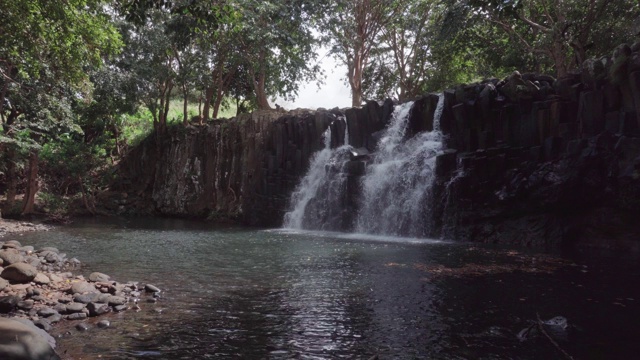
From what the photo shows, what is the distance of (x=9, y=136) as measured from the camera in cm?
2250

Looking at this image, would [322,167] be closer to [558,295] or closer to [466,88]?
[466,88]

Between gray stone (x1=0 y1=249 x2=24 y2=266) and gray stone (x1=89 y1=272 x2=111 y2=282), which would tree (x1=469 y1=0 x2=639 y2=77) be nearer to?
gray stone (x1=89 y1=272 x2=111 y2=282)

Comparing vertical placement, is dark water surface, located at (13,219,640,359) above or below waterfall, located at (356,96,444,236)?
below

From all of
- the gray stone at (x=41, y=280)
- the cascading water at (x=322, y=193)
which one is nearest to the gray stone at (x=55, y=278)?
the gray stone at (x=41, y=280)

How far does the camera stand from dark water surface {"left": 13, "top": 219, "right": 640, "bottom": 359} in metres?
6.61

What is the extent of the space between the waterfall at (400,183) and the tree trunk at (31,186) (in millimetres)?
17541

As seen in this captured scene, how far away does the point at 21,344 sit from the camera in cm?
524

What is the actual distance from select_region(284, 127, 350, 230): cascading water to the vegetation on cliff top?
685 cm

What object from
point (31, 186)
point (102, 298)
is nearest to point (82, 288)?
point (102, 298)

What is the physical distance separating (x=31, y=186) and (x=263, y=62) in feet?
48.6

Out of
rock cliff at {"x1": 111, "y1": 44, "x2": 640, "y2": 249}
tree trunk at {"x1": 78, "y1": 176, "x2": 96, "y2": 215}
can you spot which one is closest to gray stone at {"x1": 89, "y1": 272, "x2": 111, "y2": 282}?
rock cliff at {"x1": 111, "y1": 44, "x2": 640, "y2": 249}

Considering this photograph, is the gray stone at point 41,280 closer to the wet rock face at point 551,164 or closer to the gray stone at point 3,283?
the gray stone at point 3,283

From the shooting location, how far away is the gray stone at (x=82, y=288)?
8.91 m

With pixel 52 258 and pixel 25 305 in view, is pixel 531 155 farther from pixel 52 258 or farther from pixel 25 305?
pixel 25 305
